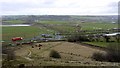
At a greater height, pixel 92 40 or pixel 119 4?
pixel 119 4

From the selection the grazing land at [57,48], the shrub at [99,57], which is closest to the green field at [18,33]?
the grazing land at [57,48]

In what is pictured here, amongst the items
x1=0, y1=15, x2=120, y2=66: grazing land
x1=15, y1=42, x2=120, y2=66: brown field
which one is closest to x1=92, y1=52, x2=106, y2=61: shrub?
x1=0, y1=15, x2=120, y2=66: grazing land

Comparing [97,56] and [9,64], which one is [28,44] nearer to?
[97,56]

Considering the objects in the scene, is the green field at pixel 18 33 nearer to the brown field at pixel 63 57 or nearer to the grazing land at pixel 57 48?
the grazing land at pixel 57 48

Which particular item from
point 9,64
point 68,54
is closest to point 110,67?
point 9,64

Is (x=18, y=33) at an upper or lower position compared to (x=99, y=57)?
upper

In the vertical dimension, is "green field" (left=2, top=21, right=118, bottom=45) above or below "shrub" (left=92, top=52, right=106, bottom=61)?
above

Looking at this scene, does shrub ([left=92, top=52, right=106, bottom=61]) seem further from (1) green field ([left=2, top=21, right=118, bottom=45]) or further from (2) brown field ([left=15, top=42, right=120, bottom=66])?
(1) green field ([left=2, top=21, right=118, bottom=45])

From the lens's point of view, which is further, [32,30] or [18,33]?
[32,30]

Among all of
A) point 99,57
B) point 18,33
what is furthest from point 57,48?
point 18,33

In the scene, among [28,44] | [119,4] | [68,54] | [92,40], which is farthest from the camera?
[92,40]

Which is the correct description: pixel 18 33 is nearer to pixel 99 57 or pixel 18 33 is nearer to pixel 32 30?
pixel 32 30
